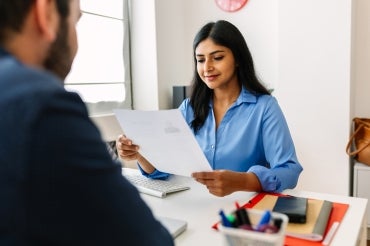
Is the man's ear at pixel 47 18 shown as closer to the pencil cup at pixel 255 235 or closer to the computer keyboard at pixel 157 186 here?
the pencil cup at pixel 255 235

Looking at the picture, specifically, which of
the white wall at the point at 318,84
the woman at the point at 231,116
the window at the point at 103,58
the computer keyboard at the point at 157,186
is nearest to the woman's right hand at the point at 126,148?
the woman at the point at 231,116

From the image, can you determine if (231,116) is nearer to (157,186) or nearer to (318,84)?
(157,186)

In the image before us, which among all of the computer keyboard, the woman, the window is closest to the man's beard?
the computer keyboard

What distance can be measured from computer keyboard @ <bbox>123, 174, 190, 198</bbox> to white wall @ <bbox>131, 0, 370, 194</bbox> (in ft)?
4.95

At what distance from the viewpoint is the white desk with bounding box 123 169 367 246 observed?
88 cm

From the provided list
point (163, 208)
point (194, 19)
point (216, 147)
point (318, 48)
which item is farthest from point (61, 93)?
point (194, 19)

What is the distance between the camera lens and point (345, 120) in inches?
99.3

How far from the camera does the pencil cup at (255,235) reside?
61cm

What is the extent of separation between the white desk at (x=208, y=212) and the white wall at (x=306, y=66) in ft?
4.86

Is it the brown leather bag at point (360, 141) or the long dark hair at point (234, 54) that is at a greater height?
the long dark hair at point (234, 54)

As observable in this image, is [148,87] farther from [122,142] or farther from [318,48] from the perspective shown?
[122,142]

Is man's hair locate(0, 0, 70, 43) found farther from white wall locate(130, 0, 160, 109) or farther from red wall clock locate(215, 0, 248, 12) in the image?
red wall clock locate(215, 0, 248, 12)

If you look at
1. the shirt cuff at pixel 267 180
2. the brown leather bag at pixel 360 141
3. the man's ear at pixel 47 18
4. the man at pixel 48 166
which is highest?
the man's ear at pixel 47 18

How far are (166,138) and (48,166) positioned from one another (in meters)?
0.77
